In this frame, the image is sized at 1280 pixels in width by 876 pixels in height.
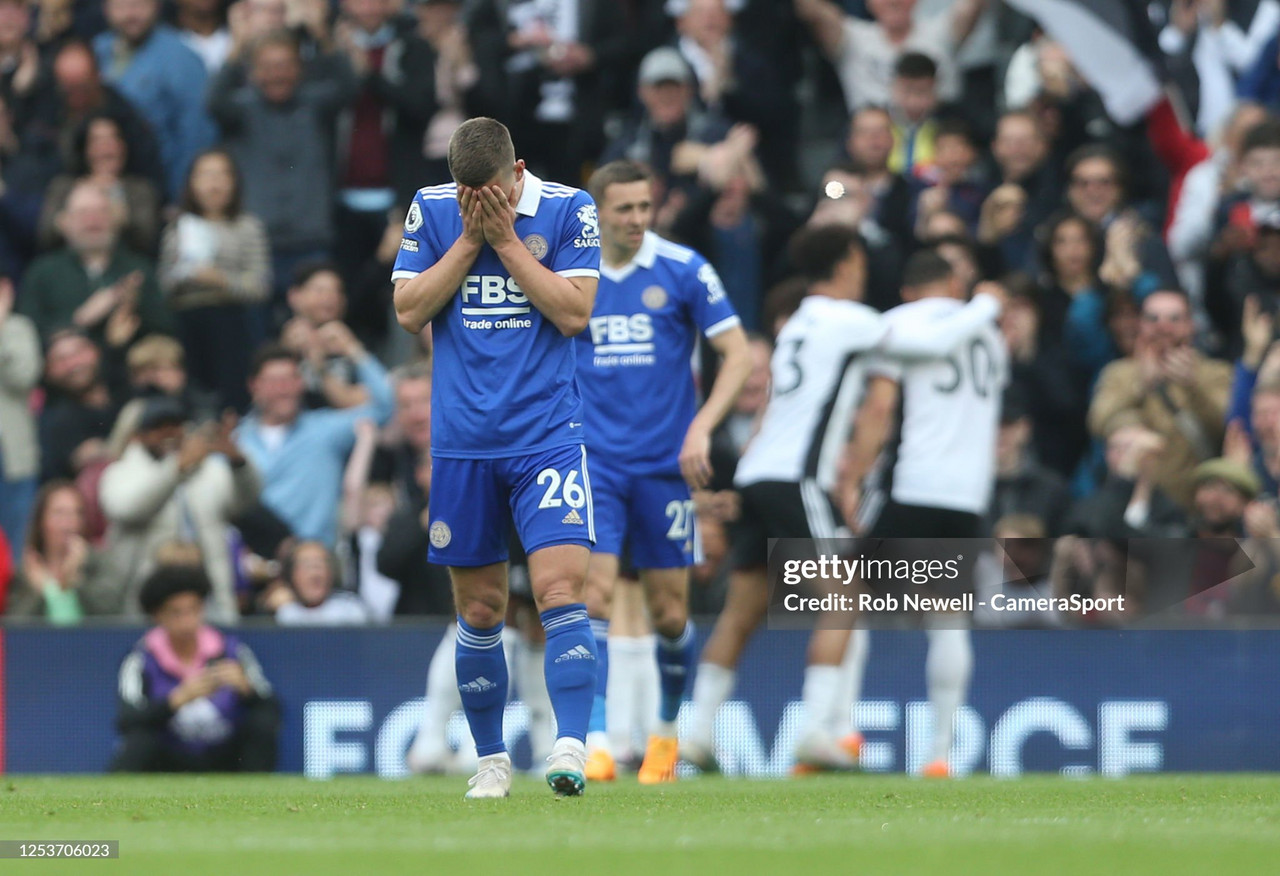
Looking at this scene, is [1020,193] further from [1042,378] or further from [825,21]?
[825,21]

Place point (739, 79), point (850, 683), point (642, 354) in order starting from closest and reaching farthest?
1. point (642, 354)
2. point (850, 683)
3. point (739, 79)

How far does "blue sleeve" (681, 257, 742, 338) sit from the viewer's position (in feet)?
33.7

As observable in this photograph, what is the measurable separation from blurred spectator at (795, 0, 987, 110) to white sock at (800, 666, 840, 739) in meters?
5.80

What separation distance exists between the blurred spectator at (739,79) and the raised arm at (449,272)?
304 inches

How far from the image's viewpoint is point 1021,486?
13094 millimetres

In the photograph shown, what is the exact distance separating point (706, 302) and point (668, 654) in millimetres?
1703

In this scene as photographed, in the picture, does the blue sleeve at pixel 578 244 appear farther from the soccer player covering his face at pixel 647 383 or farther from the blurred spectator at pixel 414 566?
the blurred spectator at pixel 414 566

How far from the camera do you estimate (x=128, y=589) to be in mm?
13453

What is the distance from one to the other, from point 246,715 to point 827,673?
362 centimetres

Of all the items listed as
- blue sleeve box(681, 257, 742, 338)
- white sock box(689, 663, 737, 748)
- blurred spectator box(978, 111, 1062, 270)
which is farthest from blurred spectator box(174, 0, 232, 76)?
white sock box(689, 663, 737, 748)

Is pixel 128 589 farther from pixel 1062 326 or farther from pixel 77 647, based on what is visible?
pixel 1062 326

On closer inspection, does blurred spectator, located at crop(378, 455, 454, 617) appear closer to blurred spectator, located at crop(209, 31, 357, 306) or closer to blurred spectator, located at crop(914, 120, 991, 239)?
blurred spectator, located at crop(209, 31, 357, 306)

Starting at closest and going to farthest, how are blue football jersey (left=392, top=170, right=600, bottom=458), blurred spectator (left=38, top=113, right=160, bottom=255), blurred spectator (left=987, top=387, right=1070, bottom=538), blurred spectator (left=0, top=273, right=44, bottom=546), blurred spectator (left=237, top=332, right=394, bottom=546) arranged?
blue football jersey (left=392, top=170, right=600, bottom=458)
blurred spectator (left=987, top=387, right=1070, bottom=538)
blurred spectator (left=237, top=332, right=394, bottom=546)
blurred spectator (left=0, top=273, right=44, bottom=546)
blurred spectator (left=38, top=113, right=160, bottom=255)

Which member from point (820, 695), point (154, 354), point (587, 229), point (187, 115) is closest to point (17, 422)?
point (154, 354)
